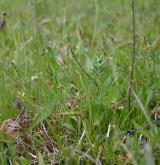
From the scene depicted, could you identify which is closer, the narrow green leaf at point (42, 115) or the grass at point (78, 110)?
the grass at point (78, 110)

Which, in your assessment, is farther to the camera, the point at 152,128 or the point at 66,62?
the point at 66,62

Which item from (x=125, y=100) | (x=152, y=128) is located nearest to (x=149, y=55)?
(x=125, y=100)

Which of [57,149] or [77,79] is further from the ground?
[77,79]

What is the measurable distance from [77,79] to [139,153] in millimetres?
532

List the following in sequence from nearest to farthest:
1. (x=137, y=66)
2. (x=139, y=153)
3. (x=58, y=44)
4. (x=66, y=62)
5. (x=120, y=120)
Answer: (x=139, y=153) < (x=120, y=120) < (x=137, y=66) < (x=66, y=62) < (x=58, y=44)

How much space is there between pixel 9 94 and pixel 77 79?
293 mm

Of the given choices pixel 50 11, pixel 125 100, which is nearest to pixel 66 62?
pixel 125 100

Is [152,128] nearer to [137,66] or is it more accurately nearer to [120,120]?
[120,120]

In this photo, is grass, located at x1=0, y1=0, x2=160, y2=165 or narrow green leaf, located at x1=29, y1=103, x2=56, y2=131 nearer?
grass, located at x1=0, y1=0, x2=160, y2=165

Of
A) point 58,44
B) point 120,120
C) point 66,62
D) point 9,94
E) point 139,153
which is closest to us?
point 139,153

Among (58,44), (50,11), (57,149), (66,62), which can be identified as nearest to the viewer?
(57,149)

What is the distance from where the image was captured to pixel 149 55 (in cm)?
187

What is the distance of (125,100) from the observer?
1.59 metres

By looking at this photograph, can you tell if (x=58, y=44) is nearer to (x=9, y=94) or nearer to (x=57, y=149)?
(x=9, y=94)
